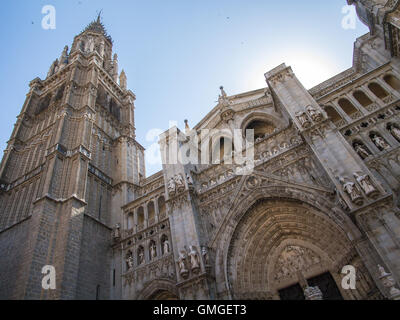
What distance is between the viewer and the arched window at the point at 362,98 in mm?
15930

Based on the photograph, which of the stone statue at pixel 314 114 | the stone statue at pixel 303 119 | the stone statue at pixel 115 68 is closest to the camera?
the stone statue at pixel 314 114

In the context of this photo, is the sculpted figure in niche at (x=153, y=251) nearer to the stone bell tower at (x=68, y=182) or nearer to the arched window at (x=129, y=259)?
the arched window at (x=129, y=259)

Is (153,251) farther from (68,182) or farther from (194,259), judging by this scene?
(68,182)

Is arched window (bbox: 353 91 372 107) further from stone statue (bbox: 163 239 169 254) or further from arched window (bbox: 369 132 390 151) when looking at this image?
stone statue (bbox: 163 239 169 254)

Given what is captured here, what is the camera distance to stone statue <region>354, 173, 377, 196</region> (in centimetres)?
1056

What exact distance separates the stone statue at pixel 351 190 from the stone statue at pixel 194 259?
700 cm

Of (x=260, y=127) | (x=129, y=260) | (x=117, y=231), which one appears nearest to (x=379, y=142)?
(x=260, y=127)

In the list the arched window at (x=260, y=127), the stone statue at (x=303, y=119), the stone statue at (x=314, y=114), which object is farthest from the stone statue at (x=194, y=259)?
the arched window at (x=260, y=127)

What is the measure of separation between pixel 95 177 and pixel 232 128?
1072 cm

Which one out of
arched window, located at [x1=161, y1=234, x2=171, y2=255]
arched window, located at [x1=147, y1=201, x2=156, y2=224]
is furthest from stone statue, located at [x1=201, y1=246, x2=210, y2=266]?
arched window, located at [x1=147, y1=201, x2=156, y2=224]

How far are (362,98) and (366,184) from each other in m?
7.54

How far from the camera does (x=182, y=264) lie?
13.1 m

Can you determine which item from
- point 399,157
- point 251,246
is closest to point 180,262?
point 251,246
